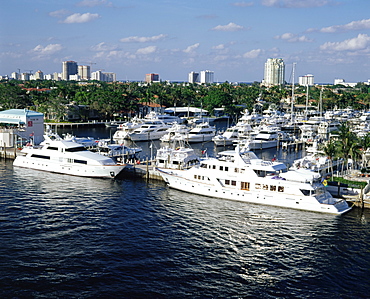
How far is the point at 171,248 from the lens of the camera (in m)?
38.0

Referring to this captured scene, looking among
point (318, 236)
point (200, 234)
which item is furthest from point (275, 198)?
point (200, 234)

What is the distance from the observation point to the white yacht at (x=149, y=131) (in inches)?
4257

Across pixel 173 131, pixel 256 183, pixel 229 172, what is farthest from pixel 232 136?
pixel 256 183

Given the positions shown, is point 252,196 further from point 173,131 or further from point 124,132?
point 124,132

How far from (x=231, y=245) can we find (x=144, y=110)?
442 ft

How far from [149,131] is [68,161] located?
4670 cm

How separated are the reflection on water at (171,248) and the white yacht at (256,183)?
122cm

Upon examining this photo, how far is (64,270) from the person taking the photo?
3331cm

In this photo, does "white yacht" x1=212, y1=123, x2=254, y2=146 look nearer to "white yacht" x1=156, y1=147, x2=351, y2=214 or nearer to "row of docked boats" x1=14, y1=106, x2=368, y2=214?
"row of docked boats" x1=14, y1=106, x2=368, y2=214

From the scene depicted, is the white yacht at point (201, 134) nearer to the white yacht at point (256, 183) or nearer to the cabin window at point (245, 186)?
the white yacht at point (256, 183)

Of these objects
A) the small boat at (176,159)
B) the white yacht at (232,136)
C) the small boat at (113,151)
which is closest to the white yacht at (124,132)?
the white yacht at (232,136)

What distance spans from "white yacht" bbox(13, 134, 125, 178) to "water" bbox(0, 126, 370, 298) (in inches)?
328

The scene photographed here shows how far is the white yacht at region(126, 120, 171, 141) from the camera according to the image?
355 ft

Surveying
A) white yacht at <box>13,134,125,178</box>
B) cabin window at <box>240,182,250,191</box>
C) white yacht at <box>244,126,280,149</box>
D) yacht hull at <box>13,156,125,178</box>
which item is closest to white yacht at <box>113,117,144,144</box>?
white yacht at <box>244,126,280,149</box>
